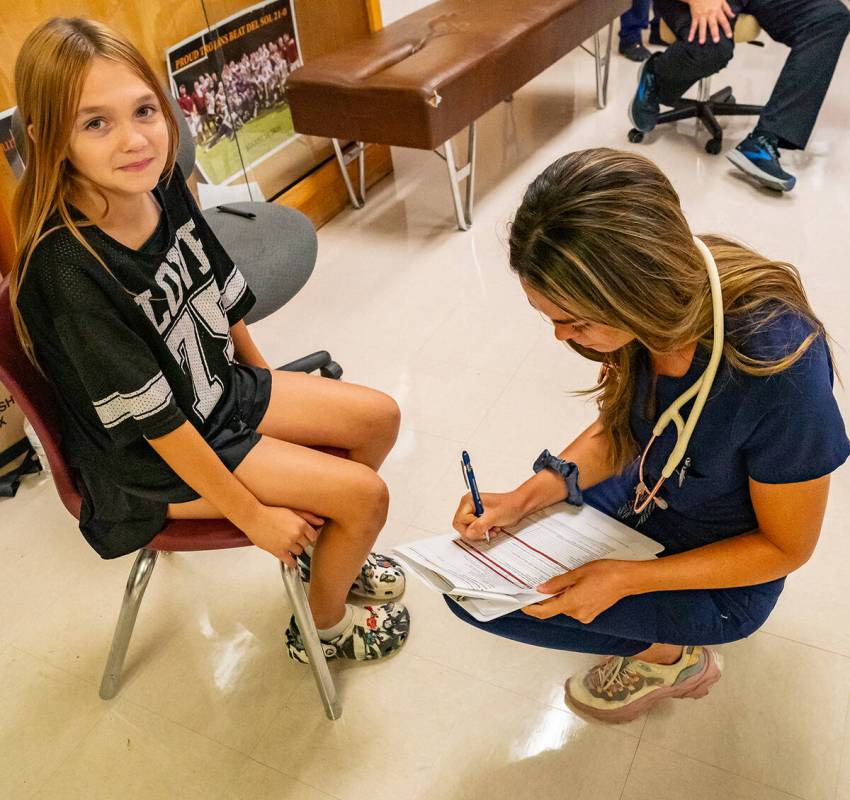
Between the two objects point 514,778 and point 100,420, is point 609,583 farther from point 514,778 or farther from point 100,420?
point 100,420

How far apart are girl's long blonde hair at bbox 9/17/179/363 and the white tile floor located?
2.68 ft

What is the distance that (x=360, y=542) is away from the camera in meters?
1.49

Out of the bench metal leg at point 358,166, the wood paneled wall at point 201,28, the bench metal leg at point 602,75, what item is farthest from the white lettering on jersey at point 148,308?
the bench metal leg at point 602,75

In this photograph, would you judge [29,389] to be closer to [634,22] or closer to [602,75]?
[602,75]

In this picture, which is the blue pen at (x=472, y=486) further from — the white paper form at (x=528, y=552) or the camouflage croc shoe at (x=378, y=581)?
the camouflage croc shoe at (x=378, y=581)

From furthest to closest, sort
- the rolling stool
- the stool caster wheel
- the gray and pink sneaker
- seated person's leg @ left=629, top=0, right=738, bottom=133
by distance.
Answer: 1. the rolling stool
2. seated person's leg @ left=629, top=0, right=738, bottom=133
3. the stool caster wheel
4. the gray and pink sneaker

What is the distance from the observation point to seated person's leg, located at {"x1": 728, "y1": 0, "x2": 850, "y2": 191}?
3104mm

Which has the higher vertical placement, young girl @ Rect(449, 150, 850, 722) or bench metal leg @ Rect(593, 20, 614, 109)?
young girl @ Rect(449, 150, 850, 722)

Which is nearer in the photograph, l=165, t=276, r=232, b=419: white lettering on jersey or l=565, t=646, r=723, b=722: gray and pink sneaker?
l=165, t=276, r=232, b=419: white lettering on jersey

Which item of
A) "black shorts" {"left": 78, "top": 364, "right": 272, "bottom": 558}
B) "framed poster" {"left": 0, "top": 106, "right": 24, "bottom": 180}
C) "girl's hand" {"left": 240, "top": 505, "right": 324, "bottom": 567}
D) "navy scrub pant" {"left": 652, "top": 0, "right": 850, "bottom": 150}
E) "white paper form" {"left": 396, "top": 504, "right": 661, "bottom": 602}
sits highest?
"framed poster" {"left": 0, "top": 106, "right": 24, "bottom": 180}

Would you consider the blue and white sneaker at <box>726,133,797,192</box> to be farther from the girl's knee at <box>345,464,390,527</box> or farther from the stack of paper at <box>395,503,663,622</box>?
the girl's knee at <box>345,464,390,527</box>

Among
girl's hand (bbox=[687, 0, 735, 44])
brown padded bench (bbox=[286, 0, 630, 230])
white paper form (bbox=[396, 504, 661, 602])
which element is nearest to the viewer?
white paper form (bbox=[396, 504, 661, 602])

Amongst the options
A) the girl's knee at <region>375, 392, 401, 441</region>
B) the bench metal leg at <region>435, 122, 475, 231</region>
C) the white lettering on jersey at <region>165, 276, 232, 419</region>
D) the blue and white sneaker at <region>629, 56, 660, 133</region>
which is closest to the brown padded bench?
the bench metal leg at <region>435, 122, 475, 231</region>

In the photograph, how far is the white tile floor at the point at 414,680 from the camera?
1.49 m
